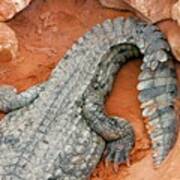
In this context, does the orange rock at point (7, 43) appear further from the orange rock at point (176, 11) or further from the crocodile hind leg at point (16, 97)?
the orange rock at point (176, 11)

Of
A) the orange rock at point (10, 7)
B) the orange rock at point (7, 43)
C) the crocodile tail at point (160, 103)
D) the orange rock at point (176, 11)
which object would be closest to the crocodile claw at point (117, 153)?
the crocodile tail at point (160, 103)

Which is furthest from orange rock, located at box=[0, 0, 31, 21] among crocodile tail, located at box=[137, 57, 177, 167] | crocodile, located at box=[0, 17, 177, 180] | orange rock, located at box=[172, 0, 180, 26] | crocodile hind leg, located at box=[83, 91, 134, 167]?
orange rock, located at box=[172, 0, 180, 26]

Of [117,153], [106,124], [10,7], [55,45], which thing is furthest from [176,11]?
[10,7]

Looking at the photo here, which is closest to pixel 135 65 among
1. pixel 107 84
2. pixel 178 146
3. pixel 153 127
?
pixel 107 84

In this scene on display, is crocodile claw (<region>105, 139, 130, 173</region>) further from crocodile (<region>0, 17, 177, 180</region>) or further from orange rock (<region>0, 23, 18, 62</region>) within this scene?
orange rock (<region>0, 23, 18, 62</region>)

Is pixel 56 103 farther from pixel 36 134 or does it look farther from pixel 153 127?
pixel 153 127

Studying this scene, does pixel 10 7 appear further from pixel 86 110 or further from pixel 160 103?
pixel 160 103
